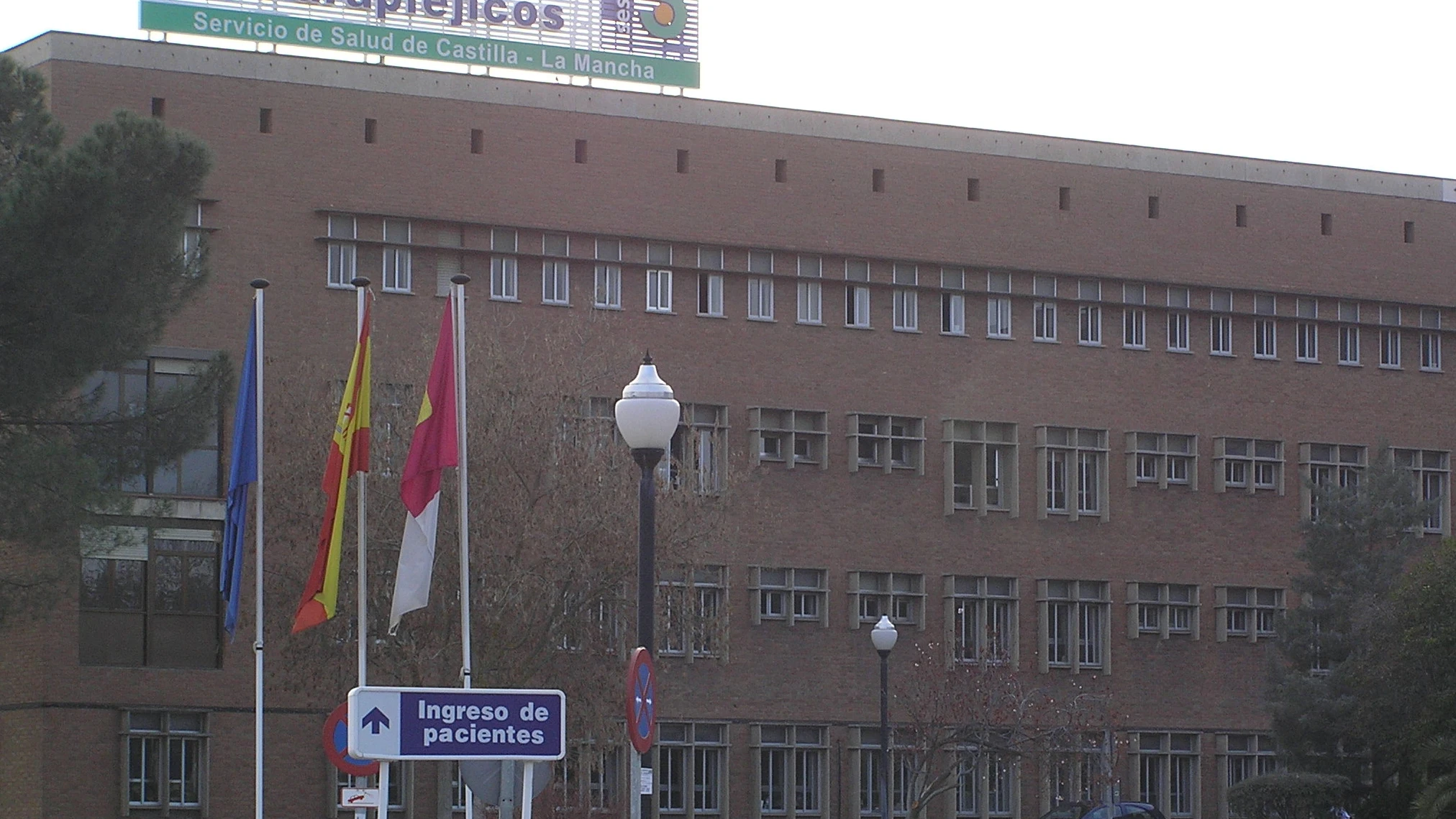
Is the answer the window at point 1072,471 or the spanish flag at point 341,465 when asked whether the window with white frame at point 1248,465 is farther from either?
the spanish flag at point 341,465

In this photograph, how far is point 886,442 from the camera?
155 feet

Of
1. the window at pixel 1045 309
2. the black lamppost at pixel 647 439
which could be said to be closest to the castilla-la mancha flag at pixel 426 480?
the black lamppost at pixel 647 439

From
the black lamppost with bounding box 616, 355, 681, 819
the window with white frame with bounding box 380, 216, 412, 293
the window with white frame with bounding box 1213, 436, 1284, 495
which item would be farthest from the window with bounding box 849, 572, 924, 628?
the black lamppost with bounding box 616, 355, 681, 819

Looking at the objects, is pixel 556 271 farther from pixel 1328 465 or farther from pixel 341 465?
pixel 341 465

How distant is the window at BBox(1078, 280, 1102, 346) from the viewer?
49188 millimetres

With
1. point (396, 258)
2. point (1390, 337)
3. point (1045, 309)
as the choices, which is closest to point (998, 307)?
point (1045, 309)

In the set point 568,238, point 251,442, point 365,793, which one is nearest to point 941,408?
point 568,238

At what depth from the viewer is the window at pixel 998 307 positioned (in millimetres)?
48312

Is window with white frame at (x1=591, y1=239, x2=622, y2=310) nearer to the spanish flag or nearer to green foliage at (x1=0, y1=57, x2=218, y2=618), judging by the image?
green foliage at (x1=0, y1=57, x2=218, y2=618)

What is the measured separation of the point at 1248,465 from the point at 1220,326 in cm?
318

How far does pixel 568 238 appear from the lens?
44719 millimetres

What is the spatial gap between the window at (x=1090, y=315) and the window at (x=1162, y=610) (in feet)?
17.9

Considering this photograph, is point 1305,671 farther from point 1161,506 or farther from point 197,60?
point 197,60

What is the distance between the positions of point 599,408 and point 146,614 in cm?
902
